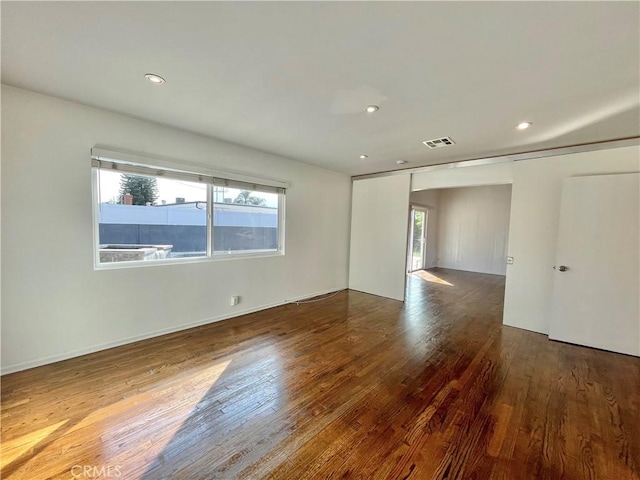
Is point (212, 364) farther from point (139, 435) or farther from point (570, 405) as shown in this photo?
point (570, 405)

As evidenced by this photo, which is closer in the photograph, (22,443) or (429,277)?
(22,443)

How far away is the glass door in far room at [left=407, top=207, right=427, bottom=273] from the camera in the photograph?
8.11 metres

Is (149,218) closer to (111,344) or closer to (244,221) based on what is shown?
(244,221)

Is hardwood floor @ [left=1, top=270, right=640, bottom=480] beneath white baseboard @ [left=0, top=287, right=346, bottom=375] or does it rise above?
beneath

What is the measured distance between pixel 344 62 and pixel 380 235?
3.76m

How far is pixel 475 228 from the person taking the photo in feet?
26.9

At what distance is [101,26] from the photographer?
4.91ft

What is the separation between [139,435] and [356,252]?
4.54 metres

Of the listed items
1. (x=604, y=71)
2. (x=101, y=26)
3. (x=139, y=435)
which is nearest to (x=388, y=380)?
(x=139, y=435)

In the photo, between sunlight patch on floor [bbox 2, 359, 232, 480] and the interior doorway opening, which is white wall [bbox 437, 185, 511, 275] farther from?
sunlight patch on floor [bbox 2, 359, 232, 480]

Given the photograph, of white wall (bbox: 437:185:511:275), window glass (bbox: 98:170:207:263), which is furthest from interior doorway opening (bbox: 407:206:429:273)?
window glass (bbox: 98:170:207:263)

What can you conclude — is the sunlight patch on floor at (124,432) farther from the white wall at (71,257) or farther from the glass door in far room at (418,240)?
the glass door in far room at (418,240)

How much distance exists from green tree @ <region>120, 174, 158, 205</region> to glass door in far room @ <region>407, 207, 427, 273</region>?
270 inches

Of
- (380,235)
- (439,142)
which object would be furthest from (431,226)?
(439,142)
